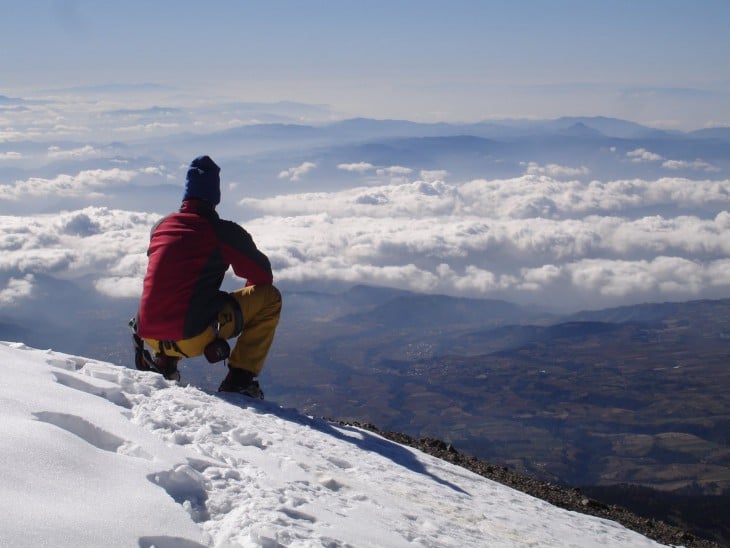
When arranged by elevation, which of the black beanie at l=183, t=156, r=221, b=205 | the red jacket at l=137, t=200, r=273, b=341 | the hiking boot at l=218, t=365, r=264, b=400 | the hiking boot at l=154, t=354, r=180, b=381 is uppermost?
the black beanie at l=183, t=156, r=221, b=205

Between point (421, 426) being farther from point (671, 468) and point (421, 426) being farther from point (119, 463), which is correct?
point (119, 463)

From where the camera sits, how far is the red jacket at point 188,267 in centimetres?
875

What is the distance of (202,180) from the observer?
9.06m

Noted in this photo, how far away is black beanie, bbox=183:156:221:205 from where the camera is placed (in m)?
9.07

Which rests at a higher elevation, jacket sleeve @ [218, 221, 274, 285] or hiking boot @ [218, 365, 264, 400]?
jacket sleeve @ [218, 221, 274, 285]

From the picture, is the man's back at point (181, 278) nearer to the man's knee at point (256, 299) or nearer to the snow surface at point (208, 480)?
the man's knee at point (256, 299)

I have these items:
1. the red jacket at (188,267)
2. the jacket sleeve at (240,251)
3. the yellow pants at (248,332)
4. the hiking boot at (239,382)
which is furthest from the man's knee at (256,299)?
the hiking boot at (239,382)

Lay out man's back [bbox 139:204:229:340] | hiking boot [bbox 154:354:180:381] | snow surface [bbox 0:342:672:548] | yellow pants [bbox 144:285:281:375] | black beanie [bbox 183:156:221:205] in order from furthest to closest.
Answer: hiking boot [bbox 154:354:180:381], yellow pants [bbox 144:285:281:375], black beanie [bbox 183:156:221:205], man's back [bbox 139:204:229:340], snow surface [bbox 0:342:672:548]

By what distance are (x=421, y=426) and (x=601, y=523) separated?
175147 millimetres

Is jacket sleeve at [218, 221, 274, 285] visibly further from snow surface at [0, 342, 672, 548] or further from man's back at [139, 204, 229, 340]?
snow surface at [0, 342, 672, 548]

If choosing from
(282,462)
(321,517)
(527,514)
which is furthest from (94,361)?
(527,514)

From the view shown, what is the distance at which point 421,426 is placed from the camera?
590 feet

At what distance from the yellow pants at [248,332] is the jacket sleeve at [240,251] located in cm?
31

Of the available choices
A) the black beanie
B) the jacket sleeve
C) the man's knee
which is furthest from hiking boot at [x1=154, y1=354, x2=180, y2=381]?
the black beanie
